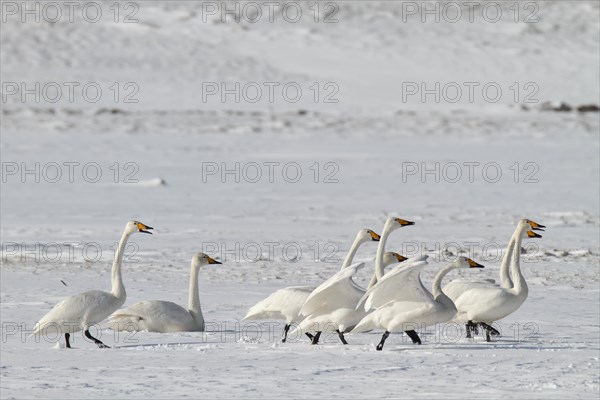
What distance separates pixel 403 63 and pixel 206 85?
11034mm

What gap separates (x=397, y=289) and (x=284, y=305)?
900 mm

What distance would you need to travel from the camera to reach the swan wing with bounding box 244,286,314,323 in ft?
28.6

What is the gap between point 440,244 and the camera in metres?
13.9

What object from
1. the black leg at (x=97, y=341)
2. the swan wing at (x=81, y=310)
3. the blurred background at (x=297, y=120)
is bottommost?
the black leg at (x=97, y=341)

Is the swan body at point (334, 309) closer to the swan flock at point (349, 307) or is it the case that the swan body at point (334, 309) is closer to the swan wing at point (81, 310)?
the swan flock at point (349, 307)

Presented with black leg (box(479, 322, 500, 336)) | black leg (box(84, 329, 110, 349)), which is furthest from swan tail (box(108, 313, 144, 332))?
black leg (box(479, 322, 500, 336))

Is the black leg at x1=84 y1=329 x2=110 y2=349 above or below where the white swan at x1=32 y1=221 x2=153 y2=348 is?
below

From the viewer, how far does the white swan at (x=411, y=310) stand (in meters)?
8.05

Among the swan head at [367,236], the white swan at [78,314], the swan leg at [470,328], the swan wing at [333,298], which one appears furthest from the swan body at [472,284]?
the white swan at [78,314]

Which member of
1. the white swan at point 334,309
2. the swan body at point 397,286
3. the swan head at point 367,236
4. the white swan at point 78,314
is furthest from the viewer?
the swan head at point 367,236

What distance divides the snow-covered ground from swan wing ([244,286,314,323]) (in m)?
0.17

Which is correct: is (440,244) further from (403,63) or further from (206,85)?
(403,63)

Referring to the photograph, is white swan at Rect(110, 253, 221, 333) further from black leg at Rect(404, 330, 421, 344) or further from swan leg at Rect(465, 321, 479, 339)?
swan leg at Rect(465, 321, 479, 339)

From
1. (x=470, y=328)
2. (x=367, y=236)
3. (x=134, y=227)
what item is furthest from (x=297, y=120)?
(x=470, y=328)
